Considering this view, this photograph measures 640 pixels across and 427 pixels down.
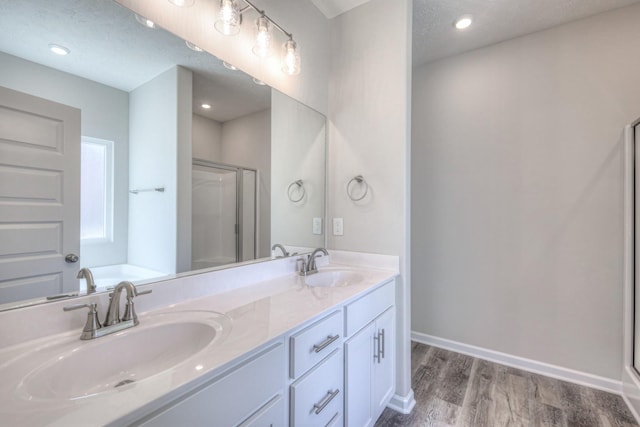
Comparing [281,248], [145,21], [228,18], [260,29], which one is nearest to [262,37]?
[260,29]

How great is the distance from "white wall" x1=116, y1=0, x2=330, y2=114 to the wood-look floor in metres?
2.07

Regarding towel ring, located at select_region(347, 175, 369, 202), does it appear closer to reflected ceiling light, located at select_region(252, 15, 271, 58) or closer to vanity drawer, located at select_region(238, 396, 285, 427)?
reflected ceiling light, located at select_region(252, 15, 271, 58)

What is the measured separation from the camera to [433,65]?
2508 millimetres

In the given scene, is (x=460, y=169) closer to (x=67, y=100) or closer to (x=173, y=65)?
(x=173, y=65)

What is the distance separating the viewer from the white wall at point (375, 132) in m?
1.72

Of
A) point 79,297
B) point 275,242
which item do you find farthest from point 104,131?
point 275,242

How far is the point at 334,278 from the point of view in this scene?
1.75 meters

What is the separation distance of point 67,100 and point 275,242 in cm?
110

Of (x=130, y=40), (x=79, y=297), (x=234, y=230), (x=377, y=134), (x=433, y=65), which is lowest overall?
(x=79, y=297)

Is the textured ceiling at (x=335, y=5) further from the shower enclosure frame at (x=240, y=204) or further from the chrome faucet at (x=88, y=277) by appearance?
the chrome faucet at (x=88, y=277)

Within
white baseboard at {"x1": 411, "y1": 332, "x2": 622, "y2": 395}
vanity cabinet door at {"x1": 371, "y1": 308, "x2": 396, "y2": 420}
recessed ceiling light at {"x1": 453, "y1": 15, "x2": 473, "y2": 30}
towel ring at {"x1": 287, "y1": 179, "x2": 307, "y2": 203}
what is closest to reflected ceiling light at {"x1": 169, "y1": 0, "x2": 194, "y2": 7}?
towel ring at {"x1": 287, "y1": 179, "x2": 307, "y2": 203}

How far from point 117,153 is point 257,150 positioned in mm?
703

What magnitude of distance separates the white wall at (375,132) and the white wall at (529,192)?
2.93 ft

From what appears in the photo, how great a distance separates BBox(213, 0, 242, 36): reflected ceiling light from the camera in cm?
121
